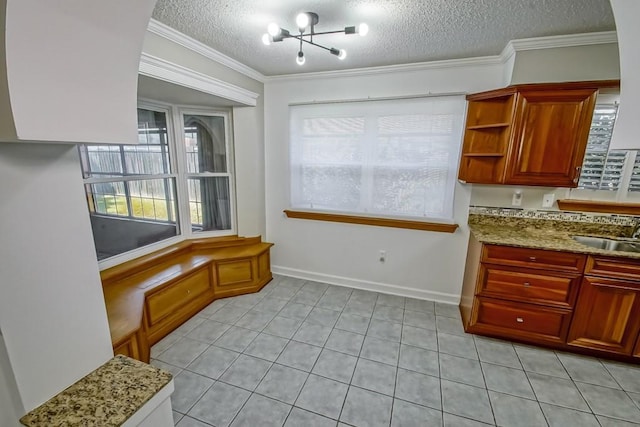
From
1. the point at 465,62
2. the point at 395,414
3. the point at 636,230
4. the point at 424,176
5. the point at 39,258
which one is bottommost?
the point at 395,414


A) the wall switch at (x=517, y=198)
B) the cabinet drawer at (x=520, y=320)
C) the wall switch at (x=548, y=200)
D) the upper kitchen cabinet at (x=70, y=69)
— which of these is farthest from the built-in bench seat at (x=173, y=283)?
the wall switch at (x=548, y=200)

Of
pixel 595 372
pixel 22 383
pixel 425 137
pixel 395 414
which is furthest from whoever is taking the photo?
pixel 425 137

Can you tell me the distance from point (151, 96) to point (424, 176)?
8.88 ft

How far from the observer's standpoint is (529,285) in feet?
7.16

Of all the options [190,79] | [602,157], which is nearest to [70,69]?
[190,79]

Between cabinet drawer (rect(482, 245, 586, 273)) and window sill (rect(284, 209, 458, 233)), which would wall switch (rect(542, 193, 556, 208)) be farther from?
window sill (rect(284, 209, 458, 233))

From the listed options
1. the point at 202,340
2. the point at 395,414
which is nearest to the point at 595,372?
the point at 395,414

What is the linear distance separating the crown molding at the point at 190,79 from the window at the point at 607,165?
10.3 feet

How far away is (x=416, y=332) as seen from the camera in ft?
8.04

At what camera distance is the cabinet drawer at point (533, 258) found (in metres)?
2.05

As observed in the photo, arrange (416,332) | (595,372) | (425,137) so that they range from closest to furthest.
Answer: (595,372)
(416,332)
(425,137)

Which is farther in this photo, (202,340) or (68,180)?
(202,340)

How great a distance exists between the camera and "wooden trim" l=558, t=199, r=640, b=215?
229cm

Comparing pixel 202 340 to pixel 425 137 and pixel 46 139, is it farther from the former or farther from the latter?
pixel 425 137
